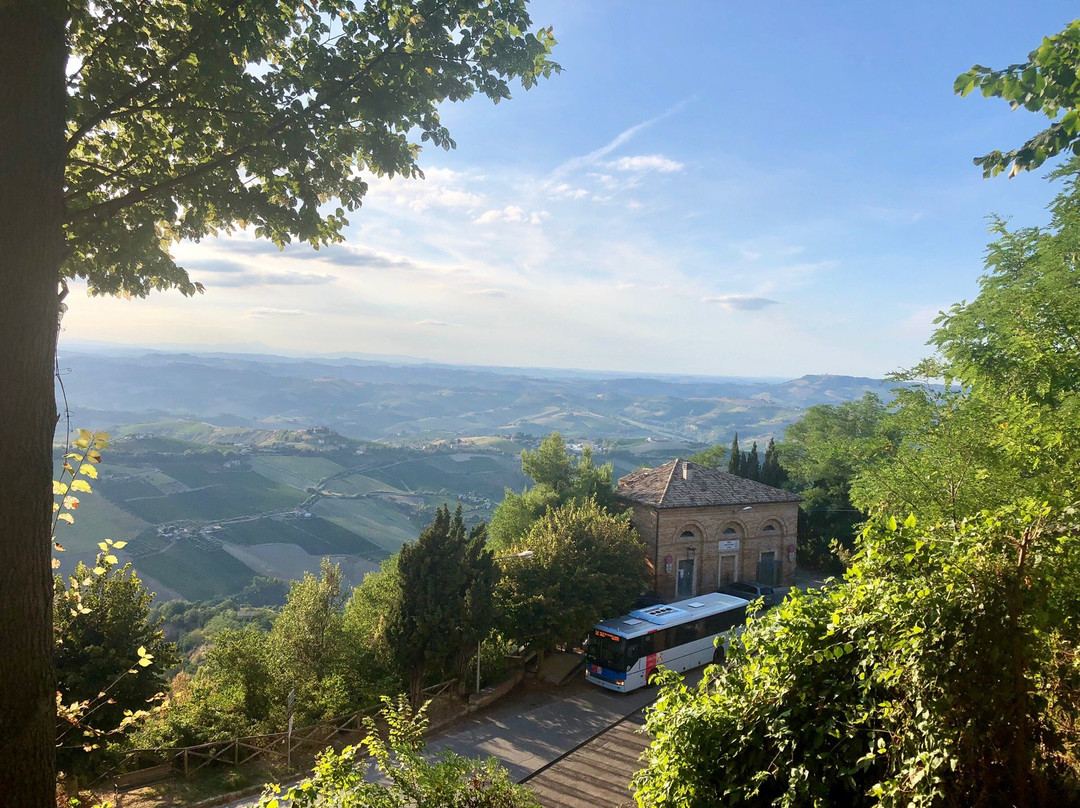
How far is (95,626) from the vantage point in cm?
1433

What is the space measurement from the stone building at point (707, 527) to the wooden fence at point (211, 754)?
53.9 ft

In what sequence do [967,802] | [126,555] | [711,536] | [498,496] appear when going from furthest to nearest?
[498,496], [126,555], [711,536], [967,802]

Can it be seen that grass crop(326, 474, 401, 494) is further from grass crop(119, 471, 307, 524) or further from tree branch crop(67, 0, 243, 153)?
tree branch crop(67, 0, 243, 153)

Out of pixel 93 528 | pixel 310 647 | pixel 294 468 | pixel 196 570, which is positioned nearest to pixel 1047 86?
pixel 310 647

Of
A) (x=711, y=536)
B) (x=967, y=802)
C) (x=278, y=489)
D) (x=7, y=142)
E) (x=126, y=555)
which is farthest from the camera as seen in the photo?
(x=278, y=489)

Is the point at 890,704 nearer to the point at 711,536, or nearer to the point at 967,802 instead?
the point at 967,802

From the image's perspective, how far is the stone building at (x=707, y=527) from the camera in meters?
29.8

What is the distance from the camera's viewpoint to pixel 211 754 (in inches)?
645

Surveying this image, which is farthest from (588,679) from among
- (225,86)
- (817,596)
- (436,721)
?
(225,86)

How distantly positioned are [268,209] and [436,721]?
18181 millimetres

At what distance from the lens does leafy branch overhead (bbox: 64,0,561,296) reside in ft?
18.7

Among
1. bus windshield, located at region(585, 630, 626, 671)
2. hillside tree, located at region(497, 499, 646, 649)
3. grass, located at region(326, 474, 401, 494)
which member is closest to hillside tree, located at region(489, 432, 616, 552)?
hillside tree, located at region(497, 499, 646, 649)

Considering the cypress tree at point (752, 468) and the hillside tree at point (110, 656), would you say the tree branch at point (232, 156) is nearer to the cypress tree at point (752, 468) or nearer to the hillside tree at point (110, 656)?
the hillside tree at point (110, 656)

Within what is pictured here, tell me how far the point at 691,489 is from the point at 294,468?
440 ft
